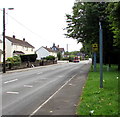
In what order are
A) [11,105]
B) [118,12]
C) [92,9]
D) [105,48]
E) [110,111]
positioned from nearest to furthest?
[110,111] → [11,105] → [118,12] → [92,9] → [105,48]

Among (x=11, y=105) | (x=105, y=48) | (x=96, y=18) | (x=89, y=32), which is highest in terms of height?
(x=96, y=18)

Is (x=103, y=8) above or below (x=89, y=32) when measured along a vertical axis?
above

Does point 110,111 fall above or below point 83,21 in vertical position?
below

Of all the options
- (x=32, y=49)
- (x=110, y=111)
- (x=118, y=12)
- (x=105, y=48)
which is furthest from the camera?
(x=32, y=49)

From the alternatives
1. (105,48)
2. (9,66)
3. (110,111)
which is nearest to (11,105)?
(110,111)

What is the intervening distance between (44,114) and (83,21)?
60.2 ft

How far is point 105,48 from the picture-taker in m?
26.5

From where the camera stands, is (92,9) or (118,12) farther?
(92,9)

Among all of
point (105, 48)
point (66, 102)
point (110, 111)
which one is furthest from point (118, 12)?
point (105, 48)

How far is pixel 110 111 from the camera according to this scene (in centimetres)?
637

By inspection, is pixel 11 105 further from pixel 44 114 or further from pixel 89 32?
pixel 89 32

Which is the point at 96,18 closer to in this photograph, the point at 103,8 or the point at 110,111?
the point at 103,8

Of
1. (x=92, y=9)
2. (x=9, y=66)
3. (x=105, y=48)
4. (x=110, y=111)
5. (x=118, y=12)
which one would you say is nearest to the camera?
(x=110, y=111)

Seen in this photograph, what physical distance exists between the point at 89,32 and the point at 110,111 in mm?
18360
